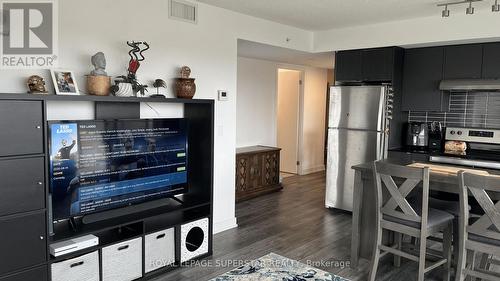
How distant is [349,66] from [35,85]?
12.4ft

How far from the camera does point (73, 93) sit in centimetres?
275

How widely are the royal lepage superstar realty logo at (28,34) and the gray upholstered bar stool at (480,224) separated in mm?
3048

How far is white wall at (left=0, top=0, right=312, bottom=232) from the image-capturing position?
115 inches

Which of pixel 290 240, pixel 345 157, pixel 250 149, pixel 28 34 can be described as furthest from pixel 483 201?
pixel 250 149

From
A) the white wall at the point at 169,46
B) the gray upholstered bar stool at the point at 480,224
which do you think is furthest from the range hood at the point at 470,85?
the gray upholstered bar stool at the point at 480,224

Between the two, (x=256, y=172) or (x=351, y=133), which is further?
(x=256, y=172)

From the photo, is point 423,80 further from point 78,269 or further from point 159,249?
point 78,269

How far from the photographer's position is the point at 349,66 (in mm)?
5070

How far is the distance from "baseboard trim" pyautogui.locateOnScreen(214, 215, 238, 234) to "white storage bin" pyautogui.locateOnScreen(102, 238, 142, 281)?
1256mm

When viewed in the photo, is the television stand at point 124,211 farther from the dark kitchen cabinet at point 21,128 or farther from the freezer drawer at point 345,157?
the freezer drawer at point 345,157

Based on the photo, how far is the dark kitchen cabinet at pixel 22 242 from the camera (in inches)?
91.3

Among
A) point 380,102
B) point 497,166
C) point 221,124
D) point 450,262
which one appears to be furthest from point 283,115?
point 450,262

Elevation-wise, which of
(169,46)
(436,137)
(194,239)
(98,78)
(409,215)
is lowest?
(194,239)

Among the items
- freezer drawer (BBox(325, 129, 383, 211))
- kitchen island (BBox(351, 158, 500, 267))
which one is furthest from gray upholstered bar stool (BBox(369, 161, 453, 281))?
freezer drawer (BBox(325, 129, 383, 211))
